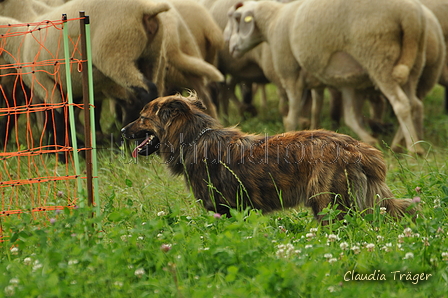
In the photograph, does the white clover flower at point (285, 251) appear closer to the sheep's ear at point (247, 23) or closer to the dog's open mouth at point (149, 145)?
the dog's open mouth at point (149, 145)

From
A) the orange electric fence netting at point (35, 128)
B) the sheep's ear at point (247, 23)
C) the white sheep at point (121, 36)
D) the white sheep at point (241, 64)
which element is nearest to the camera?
the orange electric fence netting at point (35, 128)

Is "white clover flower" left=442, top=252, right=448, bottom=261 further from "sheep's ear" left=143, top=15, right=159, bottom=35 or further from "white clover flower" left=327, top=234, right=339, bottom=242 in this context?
"sheep's ear" left=143, top=15, right=159, bottom=35

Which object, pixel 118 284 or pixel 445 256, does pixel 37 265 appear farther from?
pixel 445 256

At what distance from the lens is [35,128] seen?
344 inches

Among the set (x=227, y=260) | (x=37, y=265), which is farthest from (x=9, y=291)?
(x=227, y=260)

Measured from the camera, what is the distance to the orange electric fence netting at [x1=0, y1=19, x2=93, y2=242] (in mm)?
3928

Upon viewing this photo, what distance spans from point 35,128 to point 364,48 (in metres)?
4.96

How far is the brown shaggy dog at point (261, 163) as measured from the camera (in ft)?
11.9

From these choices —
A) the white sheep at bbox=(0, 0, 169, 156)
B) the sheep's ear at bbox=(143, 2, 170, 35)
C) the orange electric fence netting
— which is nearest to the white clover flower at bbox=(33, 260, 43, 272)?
the orange electric fence netting

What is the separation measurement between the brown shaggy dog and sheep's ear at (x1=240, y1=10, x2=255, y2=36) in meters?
4.18

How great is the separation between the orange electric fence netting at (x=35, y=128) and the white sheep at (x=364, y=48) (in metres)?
2.71

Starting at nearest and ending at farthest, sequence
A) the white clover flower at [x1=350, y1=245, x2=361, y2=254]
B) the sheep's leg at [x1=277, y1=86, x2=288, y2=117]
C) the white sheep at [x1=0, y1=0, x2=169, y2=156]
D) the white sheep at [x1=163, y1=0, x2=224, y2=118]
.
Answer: the white clover flower at [x1=350, y1=245, x2=361, y2=254] < the white sheep at [x1=0, y1=0, x2=169, y2=156] < the white sheep at [x1=163, y1=0, x2=224, y2=118] < the sheep's leg at [x1=277, y1=86, x2=288, y2=117]

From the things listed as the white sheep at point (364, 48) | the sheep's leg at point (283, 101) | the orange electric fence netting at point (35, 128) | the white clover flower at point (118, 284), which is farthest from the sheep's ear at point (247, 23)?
the white clover flower at point (118, 284)

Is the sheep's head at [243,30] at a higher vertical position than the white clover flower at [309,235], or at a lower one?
higher
